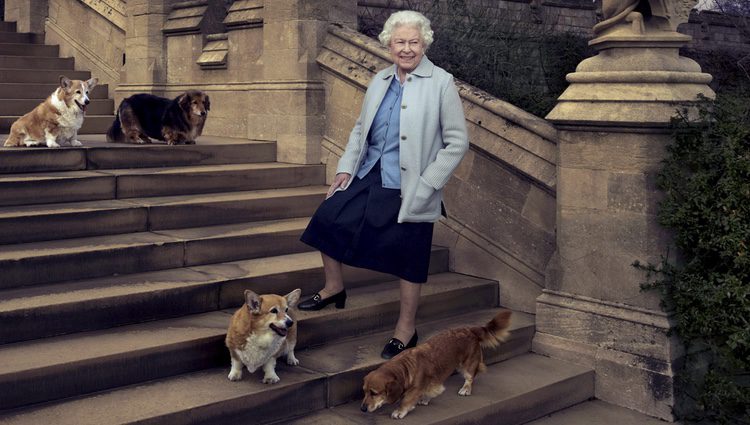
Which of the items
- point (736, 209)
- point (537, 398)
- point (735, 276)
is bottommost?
point (537, 398)

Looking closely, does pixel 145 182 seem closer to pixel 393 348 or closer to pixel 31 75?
pixel 393 348

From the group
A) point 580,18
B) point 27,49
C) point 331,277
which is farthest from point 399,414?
point 580,18

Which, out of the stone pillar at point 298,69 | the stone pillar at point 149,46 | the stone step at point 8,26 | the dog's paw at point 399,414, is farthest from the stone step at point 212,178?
the stone step at point 8,26

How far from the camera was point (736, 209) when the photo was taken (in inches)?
209

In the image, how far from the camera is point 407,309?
17.8 ft

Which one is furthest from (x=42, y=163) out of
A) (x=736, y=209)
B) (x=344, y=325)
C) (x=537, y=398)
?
(x=736, y=209)

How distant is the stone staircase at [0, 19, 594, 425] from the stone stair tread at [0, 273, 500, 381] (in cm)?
1

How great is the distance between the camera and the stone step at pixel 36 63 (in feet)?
36.2

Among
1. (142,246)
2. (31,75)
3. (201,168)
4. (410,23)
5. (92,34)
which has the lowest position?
(142,246)

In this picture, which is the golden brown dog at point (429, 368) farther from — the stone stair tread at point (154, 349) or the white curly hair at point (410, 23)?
the white curly hair at point (410, 23)

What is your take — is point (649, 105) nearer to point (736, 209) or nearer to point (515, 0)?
point (736, 209)

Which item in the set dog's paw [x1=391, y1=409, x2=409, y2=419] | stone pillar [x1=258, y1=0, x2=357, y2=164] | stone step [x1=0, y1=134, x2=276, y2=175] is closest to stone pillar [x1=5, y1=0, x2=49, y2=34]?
stone step [x1=0, y1=134, x2=276, y2=175]

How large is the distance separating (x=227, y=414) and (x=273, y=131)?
14.6ft

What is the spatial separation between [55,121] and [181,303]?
8.40 ft
